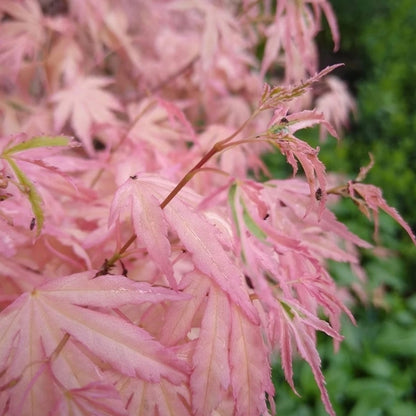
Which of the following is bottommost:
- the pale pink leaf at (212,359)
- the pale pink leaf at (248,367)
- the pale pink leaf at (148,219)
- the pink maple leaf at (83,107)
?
the pale pink leaf at (248,367)

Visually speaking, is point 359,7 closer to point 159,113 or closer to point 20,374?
point 159,113

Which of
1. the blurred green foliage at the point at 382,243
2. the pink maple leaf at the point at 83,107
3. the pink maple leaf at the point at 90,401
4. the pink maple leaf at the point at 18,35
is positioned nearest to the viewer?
the pink maple leaf at the point at 90,401

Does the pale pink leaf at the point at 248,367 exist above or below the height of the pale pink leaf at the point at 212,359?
below

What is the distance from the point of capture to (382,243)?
278cm

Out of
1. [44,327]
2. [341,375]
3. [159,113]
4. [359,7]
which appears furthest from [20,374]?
[359,7]

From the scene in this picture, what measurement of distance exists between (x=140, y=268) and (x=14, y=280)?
214mm

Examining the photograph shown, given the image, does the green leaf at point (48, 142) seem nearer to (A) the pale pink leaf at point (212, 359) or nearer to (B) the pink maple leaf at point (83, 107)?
(A) the pale pink leaf at point (212, 359)

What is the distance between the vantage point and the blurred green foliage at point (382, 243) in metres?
2.08

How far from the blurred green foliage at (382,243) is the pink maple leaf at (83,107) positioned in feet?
2.53

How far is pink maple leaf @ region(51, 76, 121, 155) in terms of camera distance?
1262 mm

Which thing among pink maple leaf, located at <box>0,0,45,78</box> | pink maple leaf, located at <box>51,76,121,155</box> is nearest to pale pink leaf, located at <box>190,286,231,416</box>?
pink maple leaf, located at <box>51,76,121,155</box>

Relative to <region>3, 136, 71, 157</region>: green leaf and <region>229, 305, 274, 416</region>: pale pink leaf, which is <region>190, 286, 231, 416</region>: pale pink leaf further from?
<region>3, 136, 71, 157</region>: green leaf

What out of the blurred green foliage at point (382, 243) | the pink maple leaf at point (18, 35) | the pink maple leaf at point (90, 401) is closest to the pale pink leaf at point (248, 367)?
the pink maple leaf at point (90, 401)

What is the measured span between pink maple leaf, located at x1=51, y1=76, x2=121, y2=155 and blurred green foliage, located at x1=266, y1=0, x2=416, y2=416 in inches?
30.4
